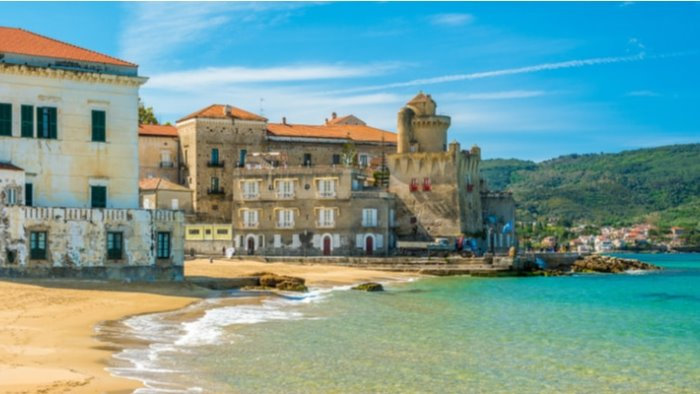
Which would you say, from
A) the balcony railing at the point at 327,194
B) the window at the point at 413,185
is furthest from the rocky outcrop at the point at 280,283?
the window at the point at 413,185

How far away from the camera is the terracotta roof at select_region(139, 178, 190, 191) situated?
66.0 meters

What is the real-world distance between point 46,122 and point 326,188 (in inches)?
1222

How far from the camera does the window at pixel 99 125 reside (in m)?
36.7

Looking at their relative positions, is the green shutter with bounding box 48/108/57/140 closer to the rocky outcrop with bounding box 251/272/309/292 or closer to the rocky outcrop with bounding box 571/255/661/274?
the rocky outcrop with bounding box 251/272/309/292

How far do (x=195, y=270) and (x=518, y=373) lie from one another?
31042 mm

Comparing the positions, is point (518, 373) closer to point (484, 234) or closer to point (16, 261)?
point (16, 261)

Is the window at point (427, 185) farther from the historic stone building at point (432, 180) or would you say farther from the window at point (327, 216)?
the window at point (327, 216)

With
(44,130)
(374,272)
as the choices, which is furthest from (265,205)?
(44,130)

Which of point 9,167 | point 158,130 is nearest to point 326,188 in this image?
point 158,130

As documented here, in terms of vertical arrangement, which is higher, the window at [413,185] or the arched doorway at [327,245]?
the window at [413,185]

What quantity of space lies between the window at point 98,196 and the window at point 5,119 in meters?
3.77

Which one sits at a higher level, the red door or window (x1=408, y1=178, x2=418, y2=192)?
window (x1=408, y1=178, x2=418, y2=192)

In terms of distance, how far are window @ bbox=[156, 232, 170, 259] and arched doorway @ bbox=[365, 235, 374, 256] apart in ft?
97.2

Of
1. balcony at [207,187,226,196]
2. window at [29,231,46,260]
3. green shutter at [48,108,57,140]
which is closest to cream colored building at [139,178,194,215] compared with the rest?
balcony at [207,187,226,196]
